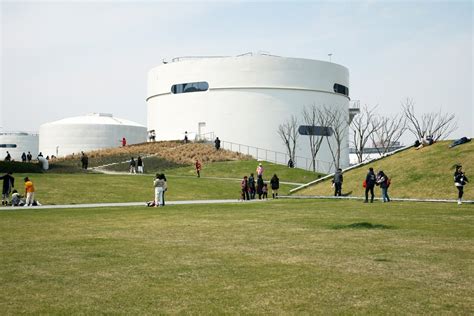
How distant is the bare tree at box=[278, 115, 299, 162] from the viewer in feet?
219

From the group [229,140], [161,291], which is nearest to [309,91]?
[229,140]

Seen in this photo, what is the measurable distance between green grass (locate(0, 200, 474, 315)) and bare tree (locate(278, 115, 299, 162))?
1937 inches

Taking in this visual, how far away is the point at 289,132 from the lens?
6662cm

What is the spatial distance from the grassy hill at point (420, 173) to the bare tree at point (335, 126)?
31.2 m

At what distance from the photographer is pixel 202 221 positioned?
18000mm

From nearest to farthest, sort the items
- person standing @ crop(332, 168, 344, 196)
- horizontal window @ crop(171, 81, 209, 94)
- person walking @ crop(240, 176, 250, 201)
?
1. person standing @ crop(332, 168, 344, 196)
2. person walking @ crop(240, 176, 250, 201)
3. horizontal window @ crop(171, 81, 209, 94)

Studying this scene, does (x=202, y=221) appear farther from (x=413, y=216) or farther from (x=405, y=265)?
(x=405, y=265)

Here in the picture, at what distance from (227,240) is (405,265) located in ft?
14.7

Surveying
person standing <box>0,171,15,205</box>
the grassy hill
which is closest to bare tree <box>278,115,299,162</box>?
the grassy hill

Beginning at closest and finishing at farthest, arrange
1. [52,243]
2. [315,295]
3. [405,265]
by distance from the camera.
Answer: [315,295]
[405,265]
[52,243]

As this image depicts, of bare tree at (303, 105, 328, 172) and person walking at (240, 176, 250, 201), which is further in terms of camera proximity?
bare tree at (303, 105, 328, 172)

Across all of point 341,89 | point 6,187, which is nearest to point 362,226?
point 6,187

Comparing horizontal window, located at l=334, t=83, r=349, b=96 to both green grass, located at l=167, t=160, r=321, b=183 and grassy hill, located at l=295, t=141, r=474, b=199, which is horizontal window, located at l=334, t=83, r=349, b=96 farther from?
grassy hill, located at l=295, t=141, r=474, b=199

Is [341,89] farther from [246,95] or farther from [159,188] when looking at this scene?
[159,188]
